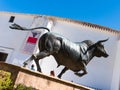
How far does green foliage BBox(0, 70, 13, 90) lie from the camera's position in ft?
12.7

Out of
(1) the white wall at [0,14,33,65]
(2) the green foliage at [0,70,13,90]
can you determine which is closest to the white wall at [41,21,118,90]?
(1) the white wall at [0,14,33,65]

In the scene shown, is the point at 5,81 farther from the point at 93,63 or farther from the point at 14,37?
the point at 14,37

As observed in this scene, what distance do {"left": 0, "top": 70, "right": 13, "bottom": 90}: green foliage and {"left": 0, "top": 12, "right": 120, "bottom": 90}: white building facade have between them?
12265 millimetres

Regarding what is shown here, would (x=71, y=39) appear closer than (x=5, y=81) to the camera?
No

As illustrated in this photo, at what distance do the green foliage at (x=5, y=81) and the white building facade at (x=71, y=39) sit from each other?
1226 centimetres

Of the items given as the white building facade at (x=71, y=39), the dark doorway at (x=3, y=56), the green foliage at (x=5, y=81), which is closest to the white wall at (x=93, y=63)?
the white building facade at (x=71, y=39)

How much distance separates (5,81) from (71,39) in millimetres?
14626

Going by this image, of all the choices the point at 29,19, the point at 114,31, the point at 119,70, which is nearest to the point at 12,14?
the point at 29,19

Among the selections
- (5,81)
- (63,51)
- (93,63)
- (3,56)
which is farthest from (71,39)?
(5,81)

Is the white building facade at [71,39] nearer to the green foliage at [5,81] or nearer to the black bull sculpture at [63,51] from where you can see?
the black bull sculpture at [63,51]

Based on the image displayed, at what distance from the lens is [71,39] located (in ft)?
60.2

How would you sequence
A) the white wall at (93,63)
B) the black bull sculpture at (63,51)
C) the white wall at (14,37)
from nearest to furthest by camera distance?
the black bull sculpture at (63,51), the white wall at (93,63), the white wall at (14,37)

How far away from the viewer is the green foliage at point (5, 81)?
3877mm

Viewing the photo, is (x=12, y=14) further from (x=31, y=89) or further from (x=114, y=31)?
(x=31, y=89)
